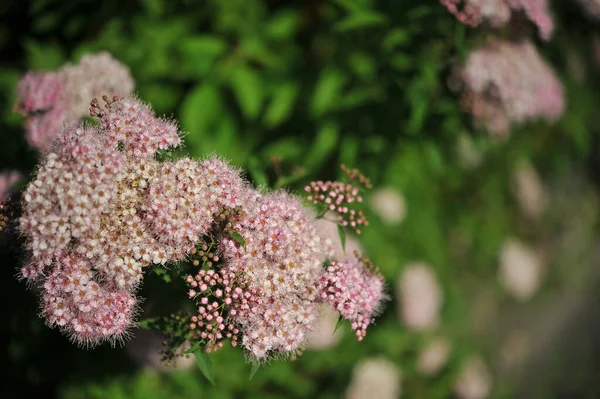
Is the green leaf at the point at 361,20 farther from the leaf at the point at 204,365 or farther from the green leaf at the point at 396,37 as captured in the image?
the leaf at the point at 204,365

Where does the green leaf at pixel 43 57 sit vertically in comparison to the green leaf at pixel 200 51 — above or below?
below

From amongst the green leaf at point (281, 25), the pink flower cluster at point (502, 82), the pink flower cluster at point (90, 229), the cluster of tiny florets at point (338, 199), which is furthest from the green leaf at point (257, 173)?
the green leaf at point (281, 25)

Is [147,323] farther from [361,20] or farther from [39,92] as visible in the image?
[361,20]

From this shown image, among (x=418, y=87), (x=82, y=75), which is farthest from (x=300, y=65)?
(x=82, y=75)

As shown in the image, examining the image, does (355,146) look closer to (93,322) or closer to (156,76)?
(156,76)

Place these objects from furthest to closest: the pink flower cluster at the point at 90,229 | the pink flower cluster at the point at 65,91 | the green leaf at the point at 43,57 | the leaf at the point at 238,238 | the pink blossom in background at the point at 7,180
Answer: the green leaf at the point at 43,57 → the pink flower cluster at the point at 65,91 → the pink blossom in background at the point at 7,180 → the leaf at the point at 238,238 → the pink flower cluster at the point at 90,229

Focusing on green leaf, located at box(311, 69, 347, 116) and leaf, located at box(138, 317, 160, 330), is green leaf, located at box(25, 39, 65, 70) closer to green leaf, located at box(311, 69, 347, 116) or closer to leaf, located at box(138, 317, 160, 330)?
green leaf, located at box(311, 69, 347, 116)
